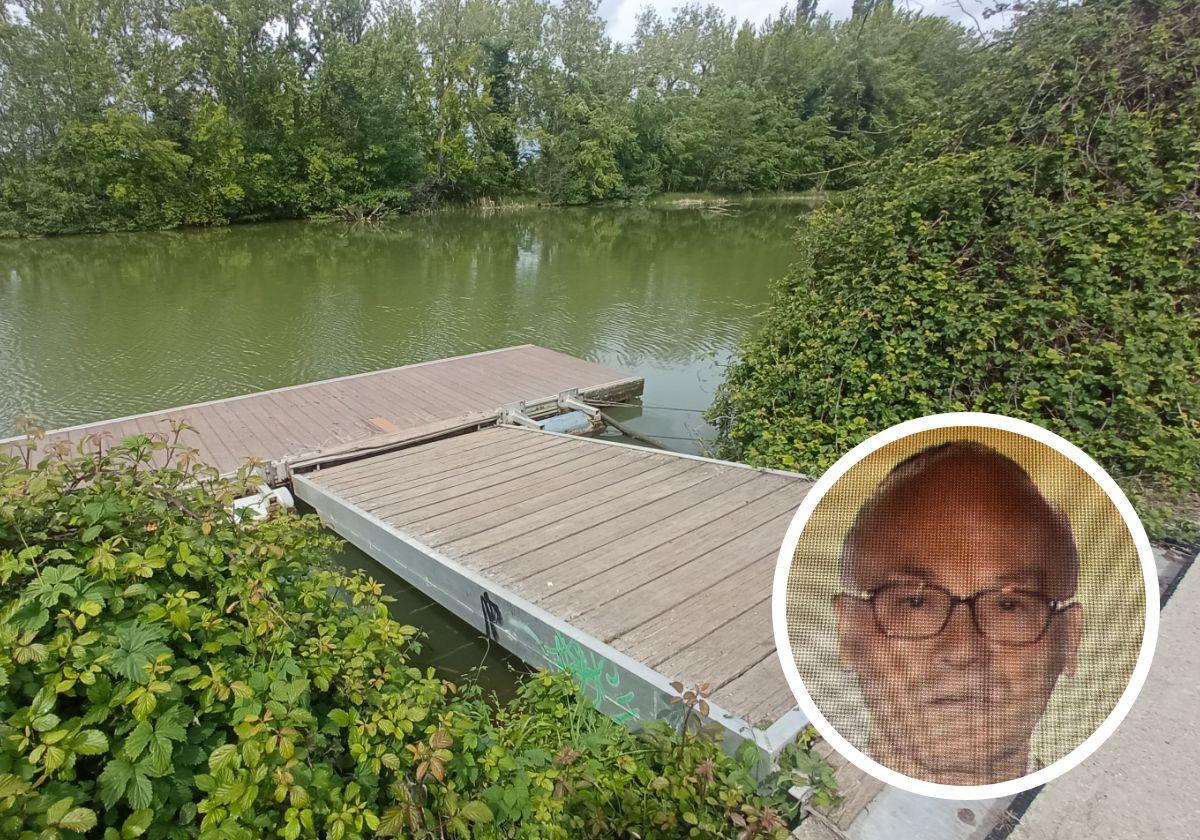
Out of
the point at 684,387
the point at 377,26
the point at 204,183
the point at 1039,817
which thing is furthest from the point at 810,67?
the point at 1039,817

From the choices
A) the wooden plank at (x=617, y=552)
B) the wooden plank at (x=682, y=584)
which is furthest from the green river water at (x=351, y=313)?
the wooden plank at (x=682, y=584)

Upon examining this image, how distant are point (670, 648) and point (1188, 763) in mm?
1576

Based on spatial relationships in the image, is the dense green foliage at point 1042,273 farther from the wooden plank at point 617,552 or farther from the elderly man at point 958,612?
the elderly man at point 958,612

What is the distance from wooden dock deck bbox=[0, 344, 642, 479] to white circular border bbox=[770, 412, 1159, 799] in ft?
16.2

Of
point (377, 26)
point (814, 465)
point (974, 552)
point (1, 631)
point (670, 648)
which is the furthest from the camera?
point (377, 26)

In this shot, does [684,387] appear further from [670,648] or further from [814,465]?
[670,648]

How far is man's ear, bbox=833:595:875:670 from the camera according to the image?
30.7 inches

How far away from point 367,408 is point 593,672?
5.12 m

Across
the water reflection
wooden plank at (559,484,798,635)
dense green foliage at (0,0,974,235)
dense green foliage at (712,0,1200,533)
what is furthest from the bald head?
dense green foliage at (0,0,974,235)

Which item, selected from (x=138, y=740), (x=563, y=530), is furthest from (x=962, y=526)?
(x=563, y=530)

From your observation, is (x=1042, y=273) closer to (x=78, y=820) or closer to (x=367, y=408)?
(x=78, y=820)

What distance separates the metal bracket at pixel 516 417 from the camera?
616 centimetres

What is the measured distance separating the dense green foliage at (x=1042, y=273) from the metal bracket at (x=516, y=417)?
8.59ft

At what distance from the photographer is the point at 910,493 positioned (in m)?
0.76
